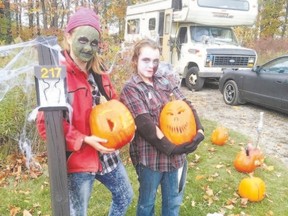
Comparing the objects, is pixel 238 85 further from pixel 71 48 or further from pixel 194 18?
pixel 71 48

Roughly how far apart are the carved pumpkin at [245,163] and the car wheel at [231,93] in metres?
4.22

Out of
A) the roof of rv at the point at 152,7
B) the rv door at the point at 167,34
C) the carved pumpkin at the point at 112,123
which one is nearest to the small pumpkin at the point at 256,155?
the carved pumpkin at the point at 112,123

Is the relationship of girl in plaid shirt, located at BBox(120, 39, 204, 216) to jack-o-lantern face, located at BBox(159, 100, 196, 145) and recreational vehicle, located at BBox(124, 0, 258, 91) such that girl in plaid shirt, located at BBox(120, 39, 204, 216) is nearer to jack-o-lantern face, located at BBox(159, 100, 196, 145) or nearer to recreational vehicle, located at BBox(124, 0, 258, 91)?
jack-o-lantern face, located at BBox(159, 100, 196, 145)

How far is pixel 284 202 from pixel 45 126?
11.0 ft

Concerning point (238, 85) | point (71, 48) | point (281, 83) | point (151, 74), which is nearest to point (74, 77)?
point (71, 48)

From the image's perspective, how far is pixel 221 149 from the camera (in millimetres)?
5434

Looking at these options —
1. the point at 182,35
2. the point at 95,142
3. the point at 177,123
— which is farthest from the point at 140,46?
the point at 182,35

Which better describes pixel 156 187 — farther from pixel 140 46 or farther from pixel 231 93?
pixel 231 93

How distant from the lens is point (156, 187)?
2627 mm

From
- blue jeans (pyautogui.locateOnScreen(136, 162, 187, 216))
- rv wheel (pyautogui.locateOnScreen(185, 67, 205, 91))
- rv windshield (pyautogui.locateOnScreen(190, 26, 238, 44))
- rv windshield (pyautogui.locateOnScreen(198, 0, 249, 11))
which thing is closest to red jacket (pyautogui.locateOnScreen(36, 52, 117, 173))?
blue jeans (pyautogui.locateOnScreen(136, 162, 187, 216))

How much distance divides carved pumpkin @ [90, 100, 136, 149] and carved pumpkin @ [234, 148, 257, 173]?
2897 millimetres

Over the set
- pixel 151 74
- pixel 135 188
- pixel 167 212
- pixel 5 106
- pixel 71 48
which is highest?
pixel 71 48

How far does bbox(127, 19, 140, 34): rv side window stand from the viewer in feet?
46.9

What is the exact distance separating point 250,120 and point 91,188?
5902 mm
